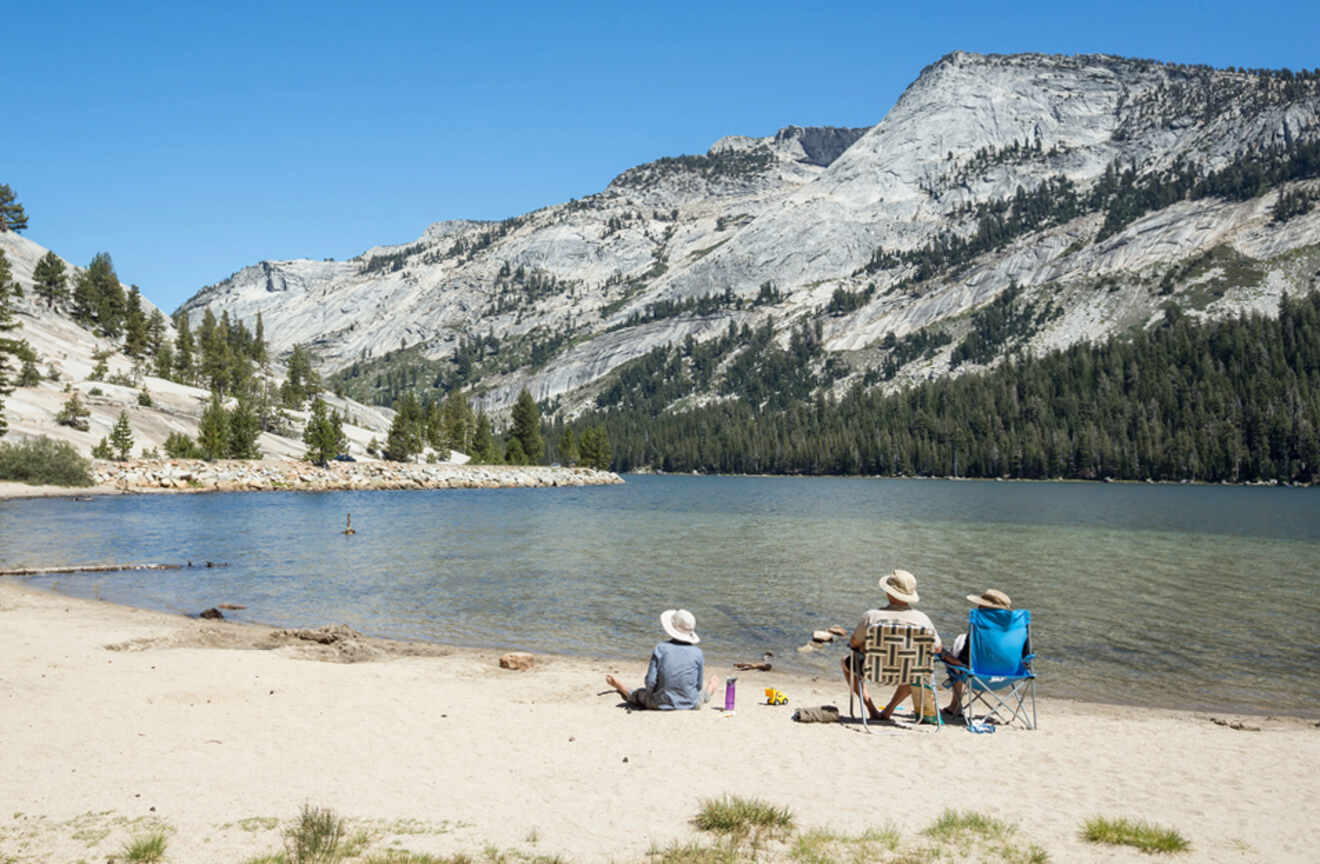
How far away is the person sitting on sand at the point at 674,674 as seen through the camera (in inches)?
545

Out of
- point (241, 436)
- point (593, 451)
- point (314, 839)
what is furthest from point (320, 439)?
point (314, 839)

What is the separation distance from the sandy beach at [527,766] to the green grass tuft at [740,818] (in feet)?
0.84

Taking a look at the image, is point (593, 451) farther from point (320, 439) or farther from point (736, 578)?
point (736, 578)

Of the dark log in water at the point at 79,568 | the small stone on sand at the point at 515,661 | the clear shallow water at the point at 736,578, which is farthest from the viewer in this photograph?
the dark log in water at the point at 79,568

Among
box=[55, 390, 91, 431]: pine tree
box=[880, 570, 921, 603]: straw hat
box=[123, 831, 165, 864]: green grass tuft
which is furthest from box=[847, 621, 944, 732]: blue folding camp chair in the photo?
box=[55, 390, 91, 431]: pine tree

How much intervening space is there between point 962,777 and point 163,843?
892 cm

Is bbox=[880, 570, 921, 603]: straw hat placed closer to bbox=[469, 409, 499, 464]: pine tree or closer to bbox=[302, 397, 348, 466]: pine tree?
bbox=[302, 397, 348, 466]: pine tree

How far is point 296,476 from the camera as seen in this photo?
3757 inches

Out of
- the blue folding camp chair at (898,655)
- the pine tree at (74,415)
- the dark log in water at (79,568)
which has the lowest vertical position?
the dark log in water at (79,568)

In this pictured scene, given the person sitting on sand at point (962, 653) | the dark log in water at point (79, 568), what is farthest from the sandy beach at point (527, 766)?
the dark log in water at point (79, 568)

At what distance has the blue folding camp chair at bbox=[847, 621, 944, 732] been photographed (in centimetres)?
1284

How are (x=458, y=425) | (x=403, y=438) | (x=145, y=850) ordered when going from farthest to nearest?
(x=458, y=425)
(x=403, y=438)
(x=145, y=850)

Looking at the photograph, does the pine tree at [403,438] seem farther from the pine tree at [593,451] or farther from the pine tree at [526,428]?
the pine tree at [593,451]

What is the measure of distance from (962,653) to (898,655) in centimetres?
145
